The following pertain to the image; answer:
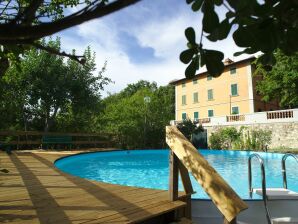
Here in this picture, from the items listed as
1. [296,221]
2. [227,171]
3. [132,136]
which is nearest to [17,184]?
[296,221]

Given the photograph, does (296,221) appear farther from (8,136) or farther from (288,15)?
(8,136)

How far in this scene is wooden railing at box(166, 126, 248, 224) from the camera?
6.73ft

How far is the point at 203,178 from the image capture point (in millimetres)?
2441

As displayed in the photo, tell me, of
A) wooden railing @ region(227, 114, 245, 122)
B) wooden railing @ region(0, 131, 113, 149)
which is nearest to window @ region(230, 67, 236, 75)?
wooden railing @ region(227, 114, 245, 122)

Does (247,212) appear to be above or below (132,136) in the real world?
below

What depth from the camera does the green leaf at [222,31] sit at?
881mm

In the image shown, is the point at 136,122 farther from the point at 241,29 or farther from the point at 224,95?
the point at 241,29

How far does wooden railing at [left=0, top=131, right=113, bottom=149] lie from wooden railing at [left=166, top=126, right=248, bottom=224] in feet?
29.5

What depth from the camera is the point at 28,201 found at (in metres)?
3.70

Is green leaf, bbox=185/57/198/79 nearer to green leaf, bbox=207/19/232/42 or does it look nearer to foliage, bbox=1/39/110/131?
green leaf, bbox=207/19/232/42

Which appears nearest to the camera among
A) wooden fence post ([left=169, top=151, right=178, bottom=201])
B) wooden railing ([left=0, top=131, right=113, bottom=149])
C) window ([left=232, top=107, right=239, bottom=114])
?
wooden fence post ([left=169, top=151, right=178, bottom=201])

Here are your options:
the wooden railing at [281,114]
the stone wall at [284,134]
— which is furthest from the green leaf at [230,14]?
the wooden railing at [281,114]

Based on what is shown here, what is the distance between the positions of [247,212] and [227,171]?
6878 millimetres

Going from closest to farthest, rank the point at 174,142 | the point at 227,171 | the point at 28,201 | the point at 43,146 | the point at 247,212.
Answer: the point at 174,142, the point at 28,201, the point at 247,212, the point at 227,171, the point at 43,146
